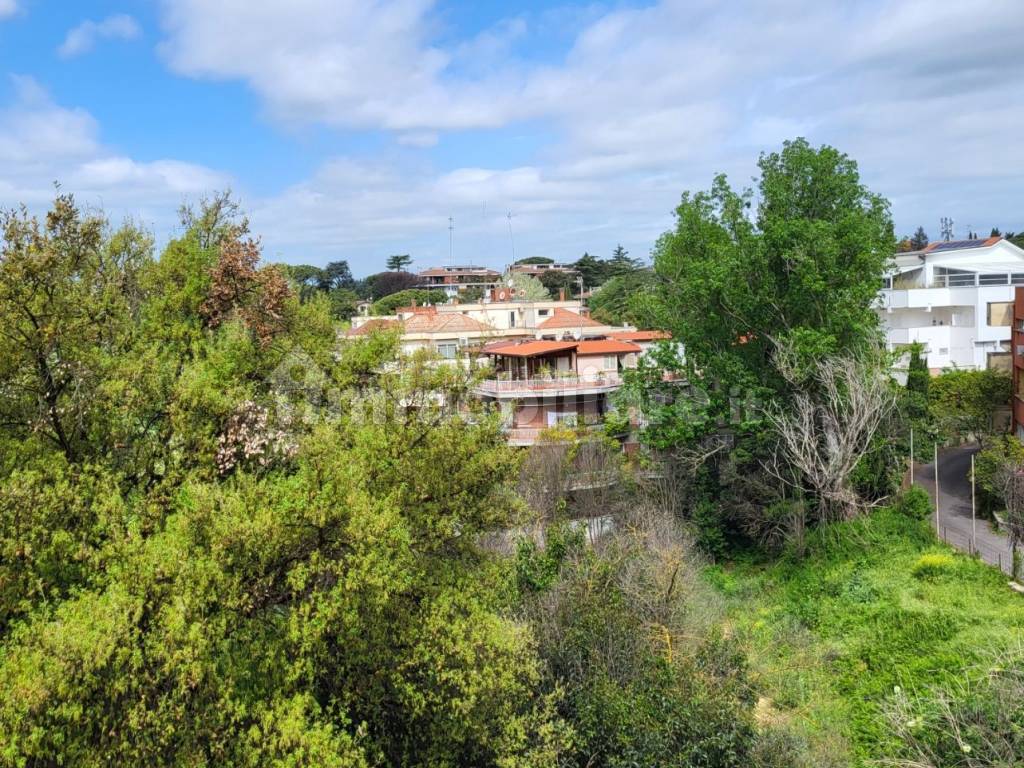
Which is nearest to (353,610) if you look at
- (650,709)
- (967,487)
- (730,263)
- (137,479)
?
(137,479)

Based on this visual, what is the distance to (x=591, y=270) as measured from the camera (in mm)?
88812

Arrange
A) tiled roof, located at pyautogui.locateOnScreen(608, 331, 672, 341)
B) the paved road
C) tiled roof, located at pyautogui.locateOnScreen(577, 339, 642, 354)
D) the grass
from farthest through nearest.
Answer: tiled roof, located at pyautogui.locateOnScreen(608, 331, 672, 341) < tiled roof, located at pyautogui.locateOnScreen(577, 339, 642, 354) < the paved road < the grass

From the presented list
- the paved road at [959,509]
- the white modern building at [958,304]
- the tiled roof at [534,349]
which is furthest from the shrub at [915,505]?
the white modern building at [958,304]

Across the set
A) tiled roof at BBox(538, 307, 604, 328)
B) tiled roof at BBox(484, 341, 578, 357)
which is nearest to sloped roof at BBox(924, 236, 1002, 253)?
tiled roof at BBox(538, 307, 604, 328)

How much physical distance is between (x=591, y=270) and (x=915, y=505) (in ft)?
223

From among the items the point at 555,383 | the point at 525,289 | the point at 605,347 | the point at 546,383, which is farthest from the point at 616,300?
the point at 546,383

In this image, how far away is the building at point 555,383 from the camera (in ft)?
100.0

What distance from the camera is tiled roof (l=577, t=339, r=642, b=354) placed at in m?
32.6

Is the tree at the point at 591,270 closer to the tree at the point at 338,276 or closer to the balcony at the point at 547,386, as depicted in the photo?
the tree at the point at 338,276

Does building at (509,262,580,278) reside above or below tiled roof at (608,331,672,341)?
above

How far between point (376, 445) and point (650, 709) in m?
5.67

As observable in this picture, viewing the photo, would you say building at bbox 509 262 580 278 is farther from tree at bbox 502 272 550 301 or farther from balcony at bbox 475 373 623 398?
balcony at bbox 475 373 623 398

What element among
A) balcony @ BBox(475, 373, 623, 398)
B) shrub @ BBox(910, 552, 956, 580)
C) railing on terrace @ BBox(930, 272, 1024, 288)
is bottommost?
shrub @ BBox(910, 552, 956, 580)

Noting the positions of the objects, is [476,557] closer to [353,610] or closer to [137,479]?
[353,610]
